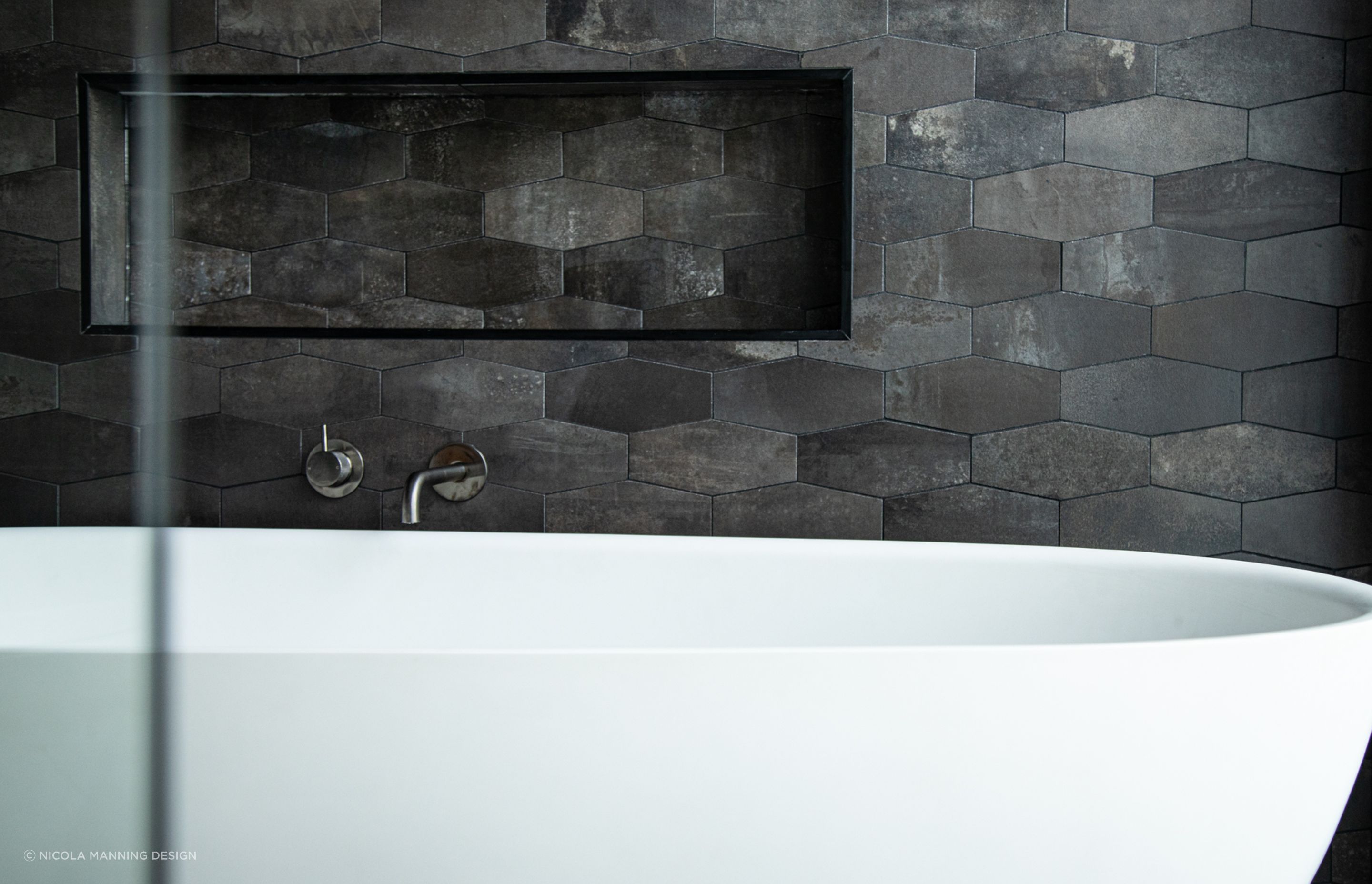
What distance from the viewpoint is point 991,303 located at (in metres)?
1.49

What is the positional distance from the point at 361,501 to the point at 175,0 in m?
0.89

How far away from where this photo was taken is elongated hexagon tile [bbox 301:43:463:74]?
5.07ft

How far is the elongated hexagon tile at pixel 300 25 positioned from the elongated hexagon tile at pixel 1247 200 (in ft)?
4.60

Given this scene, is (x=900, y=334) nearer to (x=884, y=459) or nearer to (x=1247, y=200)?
(x=884, y=459)

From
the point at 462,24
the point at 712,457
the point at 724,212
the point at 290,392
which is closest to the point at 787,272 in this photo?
the point at 724,212

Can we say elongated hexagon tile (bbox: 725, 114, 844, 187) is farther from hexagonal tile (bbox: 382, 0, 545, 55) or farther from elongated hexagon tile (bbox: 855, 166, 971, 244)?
hexagonal tile (bbox: 382, 0, 545, 55)

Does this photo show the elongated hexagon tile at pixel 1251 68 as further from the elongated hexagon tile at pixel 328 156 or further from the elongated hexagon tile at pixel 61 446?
the elongated hexagon tile at pixel 61 446

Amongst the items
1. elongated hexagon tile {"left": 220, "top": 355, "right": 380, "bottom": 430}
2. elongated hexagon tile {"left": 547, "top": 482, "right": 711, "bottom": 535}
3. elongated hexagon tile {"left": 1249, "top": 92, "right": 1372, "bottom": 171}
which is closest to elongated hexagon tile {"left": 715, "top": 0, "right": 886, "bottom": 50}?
elongated hexagon tile {"left": 1249, "top": 92, "right": 1372, "bottom": 171}

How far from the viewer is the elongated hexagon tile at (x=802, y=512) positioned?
153 centimetres

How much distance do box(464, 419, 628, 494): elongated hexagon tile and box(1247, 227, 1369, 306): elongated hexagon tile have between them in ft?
3.63

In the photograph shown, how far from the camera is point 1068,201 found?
4.84ft

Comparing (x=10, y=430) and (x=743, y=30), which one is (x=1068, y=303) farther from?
(x=10, y=430)

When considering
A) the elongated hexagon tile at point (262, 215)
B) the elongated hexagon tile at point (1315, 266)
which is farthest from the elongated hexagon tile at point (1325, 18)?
the elongated hexagon tile at point (262, 215)

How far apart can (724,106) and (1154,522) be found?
3.44ft
